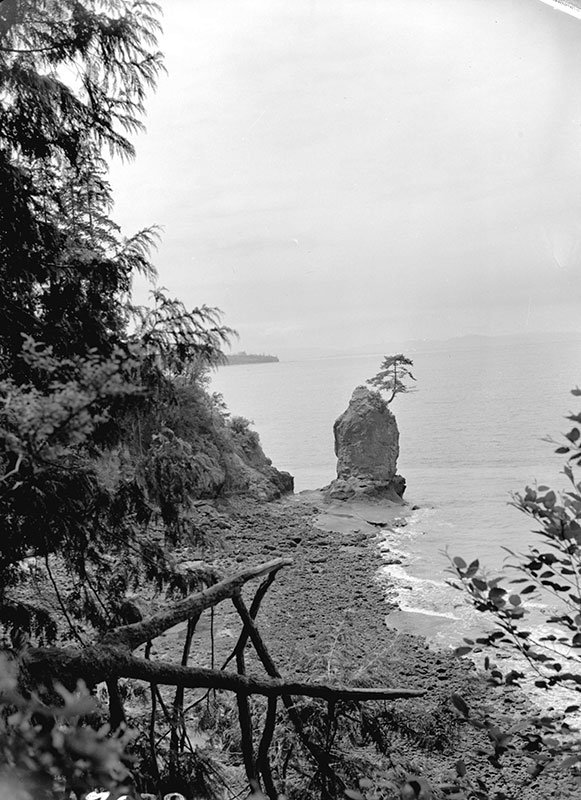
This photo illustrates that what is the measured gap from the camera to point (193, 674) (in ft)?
3.82

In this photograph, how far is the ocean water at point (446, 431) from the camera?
835 cm

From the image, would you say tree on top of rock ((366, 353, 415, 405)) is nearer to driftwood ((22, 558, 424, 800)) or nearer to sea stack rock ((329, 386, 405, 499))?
sea stack rock ((329, 386, 405, 499))

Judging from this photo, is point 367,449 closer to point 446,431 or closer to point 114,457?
point 446,431

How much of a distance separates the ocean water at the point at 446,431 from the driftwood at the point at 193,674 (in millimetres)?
5170

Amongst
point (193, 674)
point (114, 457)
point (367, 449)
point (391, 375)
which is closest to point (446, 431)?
point (391, 375)

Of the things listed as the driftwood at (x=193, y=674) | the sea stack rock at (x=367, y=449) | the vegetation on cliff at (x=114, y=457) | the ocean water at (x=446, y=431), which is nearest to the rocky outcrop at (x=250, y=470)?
the ocean water at (x=446, y=431)

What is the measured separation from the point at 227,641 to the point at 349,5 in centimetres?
489

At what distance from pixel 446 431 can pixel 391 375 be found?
2.08 metres

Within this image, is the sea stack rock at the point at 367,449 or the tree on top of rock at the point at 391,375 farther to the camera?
the tree on top of rock at the point at 391,375

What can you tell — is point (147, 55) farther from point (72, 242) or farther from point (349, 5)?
point (349, 5)

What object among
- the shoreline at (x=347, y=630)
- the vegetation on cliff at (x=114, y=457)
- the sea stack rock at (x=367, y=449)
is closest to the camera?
the vegetation on cliff at (x=114, y=457)

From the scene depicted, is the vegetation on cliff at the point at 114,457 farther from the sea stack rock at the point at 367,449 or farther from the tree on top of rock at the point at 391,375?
the tree on top of rock at the point at 391,375

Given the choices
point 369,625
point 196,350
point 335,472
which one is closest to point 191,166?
point 196,350

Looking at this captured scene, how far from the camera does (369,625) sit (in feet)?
21.2
